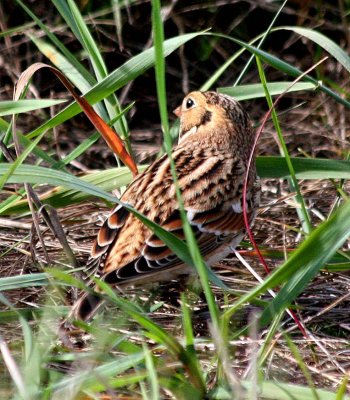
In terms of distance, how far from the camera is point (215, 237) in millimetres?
A: 4719

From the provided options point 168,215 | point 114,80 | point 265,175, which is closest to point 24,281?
point 168,215

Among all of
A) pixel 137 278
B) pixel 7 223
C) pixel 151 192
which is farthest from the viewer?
pixel 7 223

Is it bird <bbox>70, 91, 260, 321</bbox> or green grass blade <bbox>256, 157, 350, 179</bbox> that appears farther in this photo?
green grass blade <bbox>256, 157, 350, 179</bbox>

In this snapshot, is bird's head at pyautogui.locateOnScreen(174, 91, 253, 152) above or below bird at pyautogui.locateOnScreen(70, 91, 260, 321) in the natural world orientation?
above

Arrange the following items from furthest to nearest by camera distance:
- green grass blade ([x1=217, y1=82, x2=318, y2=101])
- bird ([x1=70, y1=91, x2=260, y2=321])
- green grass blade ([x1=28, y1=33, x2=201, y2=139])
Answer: green grass blade ([x1=217, y1=82, x2=318, y2=101])
green grass blade ([x1=28, y1=33, x2=201, y2=139])
bird ([x1=70, y1=91, x2=260, y2=321])

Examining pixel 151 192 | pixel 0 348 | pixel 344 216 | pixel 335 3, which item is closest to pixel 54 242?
pixel 151 192

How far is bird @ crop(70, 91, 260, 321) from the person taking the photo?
4.32 meters

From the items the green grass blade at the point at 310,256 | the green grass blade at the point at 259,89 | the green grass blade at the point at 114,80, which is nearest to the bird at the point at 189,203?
the green grass blade at the point at 259,89

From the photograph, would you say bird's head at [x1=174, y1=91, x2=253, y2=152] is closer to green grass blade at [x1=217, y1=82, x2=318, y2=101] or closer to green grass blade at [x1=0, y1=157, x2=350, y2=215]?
green grass blade at [x1=217, y1=82, x2=318, y2=101]

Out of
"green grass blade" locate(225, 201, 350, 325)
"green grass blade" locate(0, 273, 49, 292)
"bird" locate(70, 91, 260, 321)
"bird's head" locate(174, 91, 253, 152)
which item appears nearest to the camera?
"green grass blade" locate(225, 201, 350, 325)

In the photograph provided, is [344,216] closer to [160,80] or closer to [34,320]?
[160,80]

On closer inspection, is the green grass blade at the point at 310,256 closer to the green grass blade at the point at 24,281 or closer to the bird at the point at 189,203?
the bird at the point at 189,203

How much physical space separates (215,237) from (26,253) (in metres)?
0.98

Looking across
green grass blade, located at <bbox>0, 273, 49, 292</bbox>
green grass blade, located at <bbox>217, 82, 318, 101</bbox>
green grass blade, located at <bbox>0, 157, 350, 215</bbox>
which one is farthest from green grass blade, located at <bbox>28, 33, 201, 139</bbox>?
green grass blade, located at <bbox>0, 273, 49, 292</bbox>
